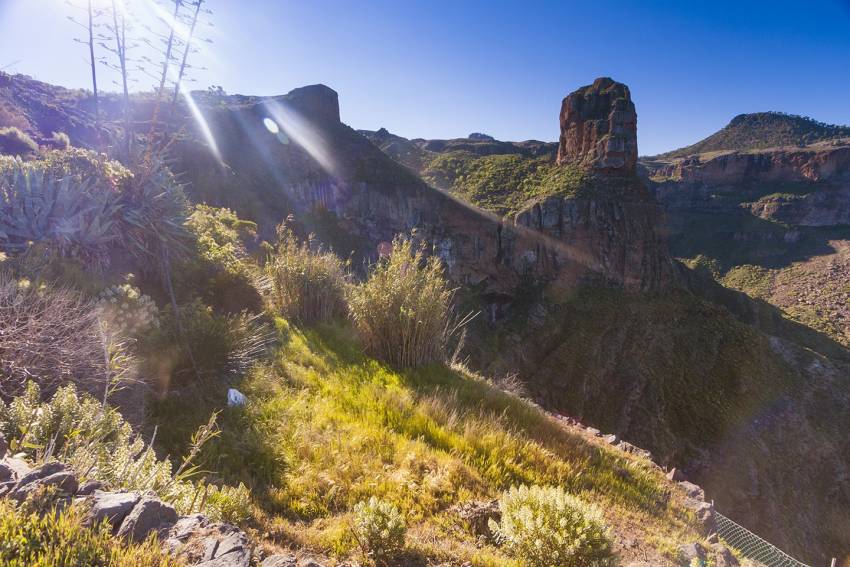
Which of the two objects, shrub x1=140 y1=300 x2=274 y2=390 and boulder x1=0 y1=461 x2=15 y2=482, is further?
shrub x1=140 y1=300 x2=274 y2=390

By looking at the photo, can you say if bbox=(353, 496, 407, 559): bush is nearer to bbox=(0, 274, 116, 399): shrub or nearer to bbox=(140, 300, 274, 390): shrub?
bbox=(0, 274, 116, 399): shrub

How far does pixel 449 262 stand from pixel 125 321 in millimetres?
33265

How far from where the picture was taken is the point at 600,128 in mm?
41625

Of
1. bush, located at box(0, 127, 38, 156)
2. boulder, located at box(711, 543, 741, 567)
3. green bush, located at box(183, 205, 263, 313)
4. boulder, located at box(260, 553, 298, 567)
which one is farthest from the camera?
bush, located at box(0, 127, 38, 156)

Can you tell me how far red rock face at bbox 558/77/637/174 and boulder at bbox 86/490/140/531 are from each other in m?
45.7

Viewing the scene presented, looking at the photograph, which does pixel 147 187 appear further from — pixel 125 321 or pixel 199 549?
pixel 199 549

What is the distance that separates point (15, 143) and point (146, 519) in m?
14.6

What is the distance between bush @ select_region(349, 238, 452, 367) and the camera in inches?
182

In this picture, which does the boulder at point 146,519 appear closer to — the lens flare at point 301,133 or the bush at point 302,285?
the bush at point 302,285

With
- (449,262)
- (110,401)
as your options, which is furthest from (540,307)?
(110,401)

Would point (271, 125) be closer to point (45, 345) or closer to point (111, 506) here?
point (45, 345)

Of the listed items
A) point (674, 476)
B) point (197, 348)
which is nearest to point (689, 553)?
point (674, 476)

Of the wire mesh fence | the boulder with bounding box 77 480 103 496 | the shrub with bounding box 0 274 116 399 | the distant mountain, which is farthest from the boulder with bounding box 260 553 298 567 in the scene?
the distant mountain

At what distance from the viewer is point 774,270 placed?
5647cm
